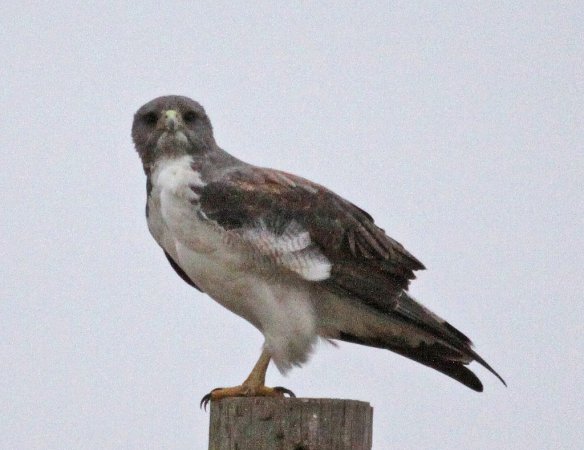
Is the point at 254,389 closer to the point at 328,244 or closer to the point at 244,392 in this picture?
the point at 244,392

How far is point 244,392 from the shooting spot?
6352 millimetres

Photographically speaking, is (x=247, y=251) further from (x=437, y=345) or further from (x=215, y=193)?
(x=437, y=345)

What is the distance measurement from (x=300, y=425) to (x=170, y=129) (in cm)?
267

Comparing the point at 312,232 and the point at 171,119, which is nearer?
the point at 312,232

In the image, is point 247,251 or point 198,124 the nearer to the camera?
point 247,251

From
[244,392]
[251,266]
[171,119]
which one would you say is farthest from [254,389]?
[171,119]

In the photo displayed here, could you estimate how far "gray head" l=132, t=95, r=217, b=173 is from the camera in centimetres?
704

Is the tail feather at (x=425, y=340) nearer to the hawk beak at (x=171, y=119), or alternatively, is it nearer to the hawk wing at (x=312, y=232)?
the hawk wing at (x=312, y=232)

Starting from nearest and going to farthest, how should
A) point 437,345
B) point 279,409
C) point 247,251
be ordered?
point 279,409 → point 247,251 → point 437,345

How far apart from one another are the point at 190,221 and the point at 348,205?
3.28 feet

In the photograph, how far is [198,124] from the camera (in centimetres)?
726

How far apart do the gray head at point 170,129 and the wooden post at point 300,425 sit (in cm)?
239

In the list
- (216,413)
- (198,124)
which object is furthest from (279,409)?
(198,124)

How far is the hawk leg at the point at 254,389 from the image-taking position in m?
6.29
